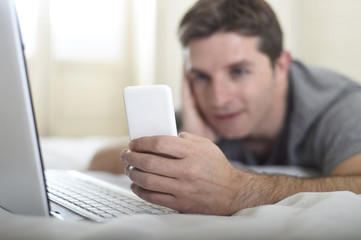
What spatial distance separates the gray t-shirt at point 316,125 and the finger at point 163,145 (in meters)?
0.50

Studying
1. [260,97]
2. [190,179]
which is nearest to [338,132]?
[260,97]

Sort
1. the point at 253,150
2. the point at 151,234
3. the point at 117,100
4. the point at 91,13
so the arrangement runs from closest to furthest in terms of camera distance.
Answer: the point at 151,234 < the point at 253,150 < the point at 91,13 < the point at 117,100

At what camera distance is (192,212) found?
496 millimetres

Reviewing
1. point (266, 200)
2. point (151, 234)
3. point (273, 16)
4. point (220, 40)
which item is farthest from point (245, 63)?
point (151, 234)

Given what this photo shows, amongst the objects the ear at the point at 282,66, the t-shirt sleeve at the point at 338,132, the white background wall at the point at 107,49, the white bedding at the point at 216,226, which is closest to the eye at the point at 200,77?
the ear at the point at 282,66

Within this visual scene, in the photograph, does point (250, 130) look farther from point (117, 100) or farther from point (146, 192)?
point (117, 100)

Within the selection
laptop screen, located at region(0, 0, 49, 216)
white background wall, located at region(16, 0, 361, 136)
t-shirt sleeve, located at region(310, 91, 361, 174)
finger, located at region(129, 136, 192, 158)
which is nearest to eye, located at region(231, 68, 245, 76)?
t-shirt sleeve, located at region(310, 91, 361, 174)

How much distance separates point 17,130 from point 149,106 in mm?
159

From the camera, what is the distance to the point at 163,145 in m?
0.46

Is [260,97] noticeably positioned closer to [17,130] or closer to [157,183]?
[157,183]

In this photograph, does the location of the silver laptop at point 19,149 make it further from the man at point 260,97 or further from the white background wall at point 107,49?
the white background wall at point 107,49

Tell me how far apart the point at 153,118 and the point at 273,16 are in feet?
2.92

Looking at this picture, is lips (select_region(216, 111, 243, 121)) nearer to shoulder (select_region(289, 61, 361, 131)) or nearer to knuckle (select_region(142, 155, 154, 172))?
shoulder (select_region(289, 61, 361, 131))

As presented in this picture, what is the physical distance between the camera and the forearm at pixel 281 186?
52 cm
